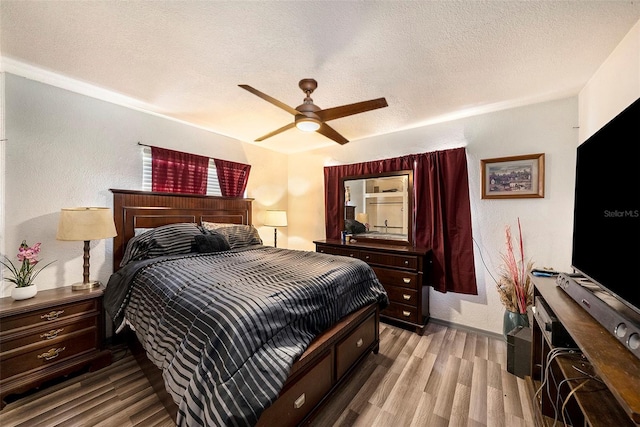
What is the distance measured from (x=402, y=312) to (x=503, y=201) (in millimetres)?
1677

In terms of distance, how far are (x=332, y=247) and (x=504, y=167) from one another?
7.30 feet

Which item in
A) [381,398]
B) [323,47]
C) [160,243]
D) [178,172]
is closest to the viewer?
[323,47]

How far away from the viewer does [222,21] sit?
1.49 meters

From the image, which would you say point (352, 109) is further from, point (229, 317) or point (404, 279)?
point (404, 279)

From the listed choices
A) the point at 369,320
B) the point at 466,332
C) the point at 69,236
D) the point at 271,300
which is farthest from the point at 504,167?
the point at 69,236

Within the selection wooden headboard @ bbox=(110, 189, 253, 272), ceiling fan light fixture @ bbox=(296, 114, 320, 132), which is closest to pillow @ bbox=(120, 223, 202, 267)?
wooden headboard @ bbox=(110, 189, 253, 272)

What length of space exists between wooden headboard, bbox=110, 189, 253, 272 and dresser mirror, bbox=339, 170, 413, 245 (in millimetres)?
1692

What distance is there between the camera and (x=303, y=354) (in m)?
1.45

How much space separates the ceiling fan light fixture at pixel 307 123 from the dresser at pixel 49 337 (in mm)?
2269

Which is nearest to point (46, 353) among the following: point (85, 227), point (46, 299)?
point (46, 299)

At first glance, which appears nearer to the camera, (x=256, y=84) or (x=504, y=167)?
(x=256, y=84)

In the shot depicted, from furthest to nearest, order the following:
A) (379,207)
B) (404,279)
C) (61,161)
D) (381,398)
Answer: (379,207) < (404,279) < (61,161) < (381,398)

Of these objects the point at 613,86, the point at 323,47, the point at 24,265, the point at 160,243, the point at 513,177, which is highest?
the point at 323,47

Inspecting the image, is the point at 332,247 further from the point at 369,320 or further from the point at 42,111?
the point at 42,111
